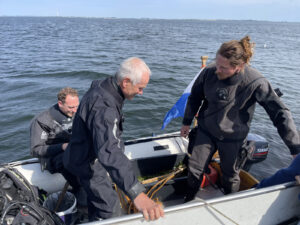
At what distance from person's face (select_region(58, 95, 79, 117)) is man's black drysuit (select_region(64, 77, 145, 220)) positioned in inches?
34.2

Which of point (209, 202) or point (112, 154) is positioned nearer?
point (112, 154)

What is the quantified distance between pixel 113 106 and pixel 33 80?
10.8 metres

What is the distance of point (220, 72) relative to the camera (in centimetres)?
228

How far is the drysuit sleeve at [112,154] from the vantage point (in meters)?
1.54

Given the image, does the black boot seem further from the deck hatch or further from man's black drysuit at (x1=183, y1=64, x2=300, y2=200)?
the deck hatch

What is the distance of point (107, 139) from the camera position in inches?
61.7

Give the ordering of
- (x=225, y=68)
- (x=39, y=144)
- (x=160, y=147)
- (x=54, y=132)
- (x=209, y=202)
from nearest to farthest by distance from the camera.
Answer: (x=209, y=202) → (x=225, y=68) → (x=39, y=144) → (x=54, y=132) → (x=160, y=147)

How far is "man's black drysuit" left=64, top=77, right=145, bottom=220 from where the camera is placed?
155 centimetres

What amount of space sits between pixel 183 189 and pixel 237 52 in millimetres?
1990

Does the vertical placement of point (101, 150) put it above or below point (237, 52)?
below

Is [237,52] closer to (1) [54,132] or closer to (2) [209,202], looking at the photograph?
(2) [209,202]

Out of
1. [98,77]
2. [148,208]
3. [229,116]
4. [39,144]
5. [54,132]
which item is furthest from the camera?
[98,77]

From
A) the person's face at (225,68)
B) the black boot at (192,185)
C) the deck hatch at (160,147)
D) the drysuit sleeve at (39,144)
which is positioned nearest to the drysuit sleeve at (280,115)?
the person's face at (225,68)

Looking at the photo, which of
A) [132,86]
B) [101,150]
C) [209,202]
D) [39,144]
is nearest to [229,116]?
[209,202]
